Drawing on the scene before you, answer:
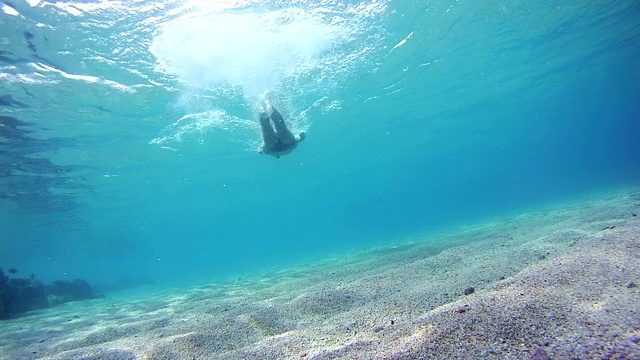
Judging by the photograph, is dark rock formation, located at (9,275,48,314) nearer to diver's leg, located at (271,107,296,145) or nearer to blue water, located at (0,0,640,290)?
blue water, located at (0,0,640,290)

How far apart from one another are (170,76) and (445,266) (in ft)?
54.5

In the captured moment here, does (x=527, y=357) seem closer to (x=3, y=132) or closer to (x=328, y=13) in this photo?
(x=328, y=13)

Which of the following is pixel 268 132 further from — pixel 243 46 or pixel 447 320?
pixel 447 320

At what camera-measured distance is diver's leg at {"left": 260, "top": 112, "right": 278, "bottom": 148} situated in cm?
1198

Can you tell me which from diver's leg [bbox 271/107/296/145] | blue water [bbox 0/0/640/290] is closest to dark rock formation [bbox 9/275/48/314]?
blue water [bbox 0/0/640/290]

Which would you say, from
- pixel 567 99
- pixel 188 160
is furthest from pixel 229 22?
pixel 567 99

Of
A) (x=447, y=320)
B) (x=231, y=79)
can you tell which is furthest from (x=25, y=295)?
(x=447, y=320)

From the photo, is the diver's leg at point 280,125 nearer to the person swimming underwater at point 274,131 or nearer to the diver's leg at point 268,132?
the person swimming underwater at point 274,131

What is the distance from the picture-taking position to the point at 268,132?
12.1 metres

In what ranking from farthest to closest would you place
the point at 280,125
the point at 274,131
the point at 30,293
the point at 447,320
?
the point at 30,293 < the point at 274,131 < the point at 280,125 < the point at 447,320

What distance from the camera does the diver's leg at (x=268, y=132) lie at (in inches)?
472

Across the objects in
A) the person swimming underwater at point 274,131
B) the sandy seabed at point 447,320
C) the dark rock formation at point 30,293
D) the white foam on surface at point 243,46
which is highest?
the white foam on surface at point 243,46

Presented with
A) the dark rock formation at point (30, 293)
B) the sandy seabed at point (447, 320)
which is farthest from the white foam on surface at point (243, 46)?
the dark rock formation at point (30, 293)

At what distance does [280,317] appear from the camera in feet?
18.2
